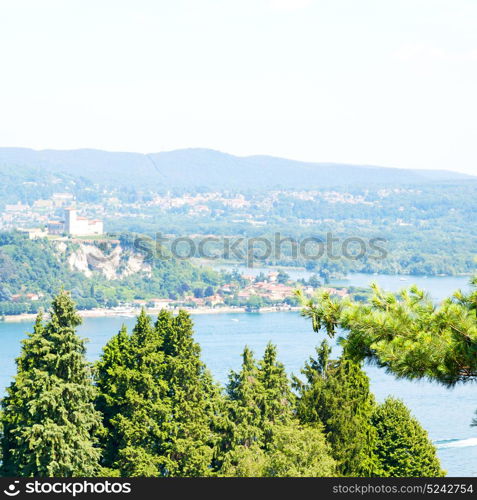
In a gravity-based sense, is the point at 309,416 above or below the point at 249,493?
below

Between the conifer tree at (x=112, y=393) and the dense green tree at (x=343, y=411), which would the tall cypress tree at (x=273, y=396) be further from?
the conifer tree at (x=112, y=393)

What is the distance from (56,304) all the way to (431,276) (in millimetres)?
43985

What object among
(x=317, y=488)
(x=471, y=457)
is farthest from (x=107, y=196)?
(x=317, y=488)

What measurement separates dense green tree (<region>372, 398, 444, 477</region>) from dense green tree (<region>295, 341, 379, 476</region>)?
0.50 m

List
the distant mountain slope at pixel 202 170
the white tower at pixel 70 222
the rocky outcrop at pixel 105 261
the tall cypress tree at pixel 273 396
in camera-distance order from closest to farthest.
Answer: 1. the tall cypress tree at pixel 273 396
2. the rocky outcrop at pixel 105 261
3. the white tower at pixel 70 222
4. the distant mountain slope at pixel 202 170

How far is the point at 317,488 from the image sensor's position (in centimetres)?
302

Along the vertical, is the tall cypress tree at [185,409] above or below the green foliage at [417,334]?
below

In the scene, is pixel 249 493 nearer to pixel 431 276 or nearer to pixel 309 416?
pixel 309 416

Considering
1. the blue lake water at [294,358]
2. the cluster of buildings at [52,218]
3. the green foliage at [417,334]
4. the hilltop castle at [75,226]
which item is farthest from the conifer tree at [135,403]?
the hilltop castle at [75,226]

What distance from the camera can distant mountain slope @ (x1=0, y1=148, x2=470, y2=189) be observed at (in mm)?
135375

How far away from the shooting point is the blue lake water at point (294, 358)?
12.7 metres

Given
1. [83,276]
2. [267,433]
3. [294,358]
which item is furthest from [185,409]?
[83,276]

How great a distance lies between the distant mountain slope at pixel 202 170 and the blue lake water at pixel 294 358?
312 ft

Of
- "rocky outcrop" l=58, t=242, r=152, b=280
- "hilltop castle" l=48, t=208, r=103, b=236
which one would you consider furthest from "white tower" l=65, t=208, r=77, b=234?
"rocky outcrop" l=58, t=242, r=152, b=280
